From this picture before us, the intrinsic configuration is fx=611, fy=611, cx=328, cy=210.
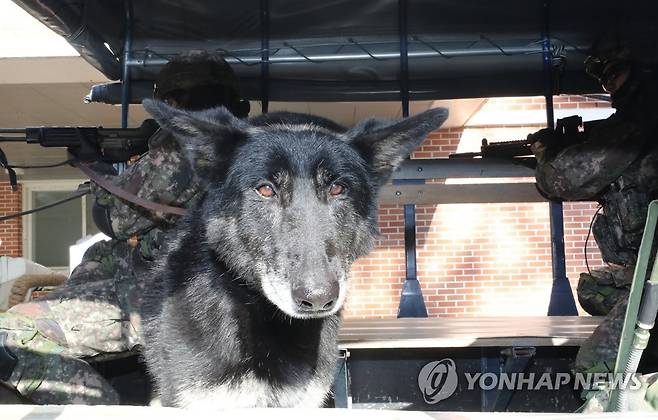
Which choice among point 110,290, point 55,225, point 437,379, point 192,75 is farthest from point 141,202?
point 55,225

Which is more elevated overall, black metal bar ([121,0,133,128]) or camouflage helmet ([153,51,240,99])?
black metal bar ([121,0,133,128])

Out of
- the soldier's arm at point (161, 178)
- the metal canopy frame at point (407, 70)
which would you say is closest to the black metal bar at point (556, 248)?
the metal canopy frame at point (407, 70)

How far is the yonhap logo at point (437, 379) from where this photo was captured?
269 cm

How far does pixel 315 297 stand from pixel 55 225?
11.9m

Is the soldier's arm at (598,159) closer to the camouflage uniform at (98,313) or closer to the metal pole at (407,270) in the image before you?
the metal pole at (407,270)

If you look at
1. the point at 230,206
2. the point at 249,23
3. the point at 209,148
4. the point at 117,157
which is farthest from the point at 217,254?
the point at 249,23

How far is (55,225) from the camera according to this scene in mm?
12258

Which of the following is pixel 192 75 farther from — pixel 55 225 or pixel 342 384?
pixel 55 225

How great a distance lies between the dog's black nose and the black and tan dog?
0.09 m

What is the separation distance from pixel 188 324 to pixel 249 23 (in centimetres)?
284

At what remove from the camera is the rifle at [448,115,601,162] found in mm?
3484

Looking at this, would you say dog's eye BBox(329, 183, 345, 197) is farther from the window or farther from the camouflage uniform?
the window

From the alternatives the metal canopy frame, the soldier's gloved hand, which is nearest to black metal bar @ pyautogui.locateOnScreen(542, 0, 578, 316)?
the metal canopy frame

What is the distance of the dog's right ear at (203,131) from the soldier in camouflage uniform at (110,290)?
0.56m
